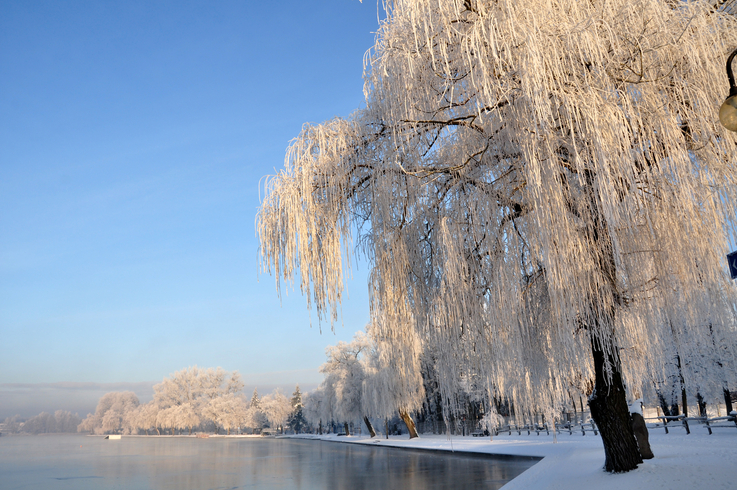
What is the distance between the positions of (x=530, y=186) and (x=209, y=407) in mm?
Answer: 89744

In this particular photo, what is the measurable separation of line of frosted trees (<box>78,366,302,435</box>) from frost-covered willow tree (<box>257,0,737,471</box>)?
77.4 m

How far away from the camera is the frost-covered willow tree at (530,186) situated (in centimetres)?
466

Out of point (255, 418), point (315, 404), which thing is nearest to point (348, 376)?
point (315, 404)

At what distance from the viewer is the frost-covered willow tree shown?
466 centimetres

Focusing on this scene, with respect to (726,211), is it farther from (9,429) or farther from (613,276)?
(9,429)

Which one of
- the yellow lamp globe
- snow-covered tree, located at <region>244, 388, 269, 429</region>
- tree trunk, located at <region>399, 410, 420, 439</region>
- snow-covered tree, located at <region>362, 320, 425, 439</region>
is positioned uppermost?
the yellow lamp globe

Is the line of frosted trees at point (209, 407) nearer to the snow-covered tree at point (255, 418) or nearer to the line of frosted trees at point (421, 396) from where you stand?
the snow-covered tree at point (255, 418)

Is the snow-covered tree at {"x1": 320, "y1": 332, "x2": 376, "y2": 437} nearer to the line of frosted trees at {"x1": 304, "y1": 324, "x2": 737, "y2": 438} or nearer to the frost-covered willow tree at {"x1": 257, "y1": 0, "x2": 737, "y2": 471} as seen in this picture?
the line of frosted trees at {"x1": 304, "y1": 324, "x2": 737, "y2": 438}

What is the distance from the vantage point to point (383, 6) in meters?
6.03

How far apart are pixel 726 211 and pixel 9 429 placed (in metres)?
211

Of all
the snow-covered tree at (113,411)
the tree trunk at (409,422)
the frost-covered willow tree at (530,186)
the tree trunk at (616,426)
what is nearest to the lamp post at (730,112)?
the frost-covered willow tree at (530,186)

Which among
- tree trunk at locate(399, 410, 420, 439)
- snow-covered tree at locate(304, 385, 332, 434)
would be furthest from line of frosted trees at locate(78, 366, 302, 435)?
tree trunk at locate(399, 410, 420, 439)

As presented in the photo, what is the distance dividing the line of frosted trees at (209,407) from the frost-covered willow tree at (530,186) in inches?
3049

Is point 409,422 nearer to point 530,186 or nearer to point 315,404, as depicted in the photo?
point 315,404
